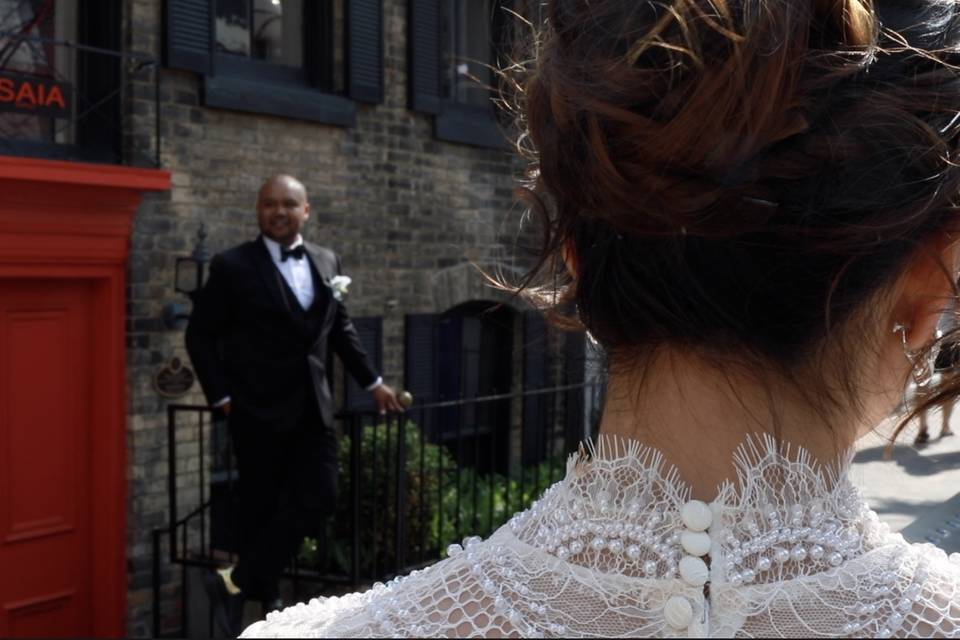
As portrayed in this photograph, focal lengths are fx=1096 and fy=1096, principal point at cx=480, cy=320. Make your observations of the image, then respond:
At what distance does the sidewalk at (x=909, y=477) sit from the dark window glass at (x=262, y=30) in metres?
4.27

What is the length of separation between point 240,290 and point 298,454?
88 cm

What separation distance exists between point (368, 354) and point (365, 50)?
2.05 m

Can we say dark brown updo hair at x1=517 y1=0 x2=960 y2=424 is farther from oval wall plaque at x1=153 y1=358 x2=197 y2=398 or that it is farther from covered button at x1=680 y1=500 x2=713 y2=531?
oval wall plaque at x1=153 y1=358 x2=197 y2=398

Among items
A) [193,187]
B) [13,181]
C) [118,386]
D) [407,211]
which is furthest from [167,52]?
[407,211]

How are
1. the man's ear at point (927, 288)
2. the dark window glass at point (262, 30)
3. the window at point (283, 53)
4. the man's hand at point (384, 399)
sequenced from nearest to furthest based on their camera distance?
the man's ear at point (927, 288) < the man's hand at point (384, 399) < the window at point (283, 53) < the dark window glass at point (262, 30)

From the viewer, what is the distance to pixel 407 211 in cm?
783

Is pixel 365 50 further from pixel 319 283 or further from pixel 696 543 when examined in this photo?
pixel 696 543

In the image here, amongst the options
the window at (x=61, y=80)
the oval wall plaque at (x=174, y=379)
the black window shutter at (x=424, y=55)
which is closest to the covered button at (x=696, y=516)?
the window at (x=61, y=80)

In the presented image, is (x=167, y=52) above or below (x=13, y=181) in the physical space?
above

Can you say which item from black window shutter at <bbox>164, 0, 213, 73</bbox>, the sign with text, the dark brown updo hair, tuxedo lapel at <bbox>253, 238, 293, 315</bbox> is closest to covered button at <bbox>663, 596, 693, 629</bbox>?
the dark brown updo hair

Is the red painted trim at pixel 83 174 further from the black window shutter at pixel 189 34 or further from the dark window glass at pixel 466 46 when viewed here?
the dark window glass at pixel 466 46

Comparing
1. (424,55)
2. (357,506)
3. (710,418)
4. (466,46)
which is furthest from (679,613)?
(466,46)

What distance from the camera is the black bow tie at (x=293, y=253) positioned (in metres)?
5.42

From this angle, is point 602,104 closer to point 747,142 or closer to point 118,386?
point 747,142
